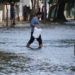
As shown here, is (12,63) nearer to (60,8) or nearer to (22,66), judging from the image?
(22,66)

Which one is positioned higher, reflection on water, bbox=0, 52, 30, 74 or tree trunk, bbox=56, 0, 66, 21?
reflection on water, bbox=0, 52, 30, 74

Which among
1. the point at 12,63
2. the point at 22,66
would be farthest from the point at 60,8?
the point at 22,66

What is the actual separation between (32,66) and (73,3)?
55.1 m

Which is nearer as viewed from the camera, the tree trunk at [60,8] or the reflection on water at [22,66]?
the reflection on water at [22,66]

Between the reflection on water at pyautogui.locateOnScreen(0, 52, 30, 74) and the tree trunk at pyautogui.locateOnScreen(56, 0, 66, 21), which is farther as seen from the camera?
the tree trunk at pyautogui.locateOnScreen(56, 0, 66, 21)

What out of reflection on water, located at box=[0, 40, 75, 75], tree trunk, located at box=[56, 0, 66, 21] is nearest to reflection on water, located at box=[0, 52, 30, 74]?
reflection on water, located at box=[0, 40, 75, 75]

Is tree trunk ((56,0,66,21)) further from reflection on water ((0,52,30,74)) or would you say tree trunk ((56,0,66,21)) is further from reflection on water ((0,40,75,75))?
reflection on water ((0,40,75,75))

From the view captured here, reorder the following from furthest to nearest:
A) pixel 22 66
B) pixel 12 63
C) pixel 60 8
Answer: pixel 60 8 < pixel 12 63 < pixel 22 66

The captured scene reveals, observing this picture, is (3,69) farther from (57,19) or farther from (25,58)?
(57,19)

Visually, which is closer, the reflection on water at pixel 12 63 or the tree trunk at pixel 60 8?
the reflection on water at pixel 12 63

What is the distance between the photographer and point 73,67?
48.1 ft

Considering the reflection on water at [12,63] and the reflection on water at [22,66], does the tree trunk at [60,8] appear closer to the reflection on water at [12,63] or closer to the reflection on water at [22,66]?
the reflection on water at [12,63]

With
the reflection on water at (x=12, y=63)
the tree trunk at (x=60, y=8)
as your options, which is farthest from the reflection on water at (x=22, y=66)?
the tree trunk at (x=60, y=8)

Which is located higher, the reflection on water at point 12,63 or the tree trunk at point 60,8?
the reflection on water at point 12,63
